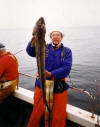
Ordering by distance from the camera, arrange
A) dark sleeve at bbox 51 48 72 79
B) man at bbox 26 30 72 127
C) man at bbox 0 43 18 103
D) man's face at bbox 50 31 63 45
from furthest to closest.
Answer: man at bbox 0 43 18 103, man's face at bbox 50 31 63 45, man at bbox 26 30 72 127, dark sleeve at bbox 51 48 72 79

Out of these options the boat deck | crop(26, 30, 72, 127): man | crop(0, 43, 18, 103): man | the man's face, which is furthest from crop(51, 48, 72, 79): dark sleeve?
the boat deck

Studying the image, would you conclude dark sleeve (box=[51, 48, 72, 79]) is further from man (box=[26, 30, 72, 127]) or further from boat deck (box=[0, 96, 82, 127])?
boat deck (box=[0, 96, 82, 127])

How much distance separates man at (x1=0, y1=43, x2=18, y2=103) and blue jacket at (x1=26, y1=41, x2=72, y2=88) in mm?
1036

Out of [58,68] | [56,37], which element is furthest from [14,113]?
[56,37]

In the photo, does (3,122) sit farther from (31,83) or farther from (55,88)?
(31,83)

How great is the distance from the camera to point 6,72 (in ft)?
12.5

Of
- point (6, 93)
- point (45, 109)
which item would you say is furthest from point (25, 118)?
point (45, 109)

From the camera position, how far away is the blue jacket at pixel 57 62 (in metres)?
2.89

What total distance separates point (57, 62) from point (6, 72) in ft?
4.86

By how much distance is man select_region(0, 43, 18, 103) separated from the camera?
146 inches

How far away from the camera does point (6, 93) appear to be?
4062 mm

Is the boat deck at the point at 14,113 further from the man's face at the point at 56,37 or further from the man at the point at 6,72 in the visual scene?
the man's face at the point at 56,37

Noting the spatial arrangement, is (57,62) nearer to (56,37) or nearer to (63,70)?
(63,70)

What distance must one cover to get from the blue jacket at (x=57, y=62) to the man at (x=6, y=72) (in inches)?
40.8
